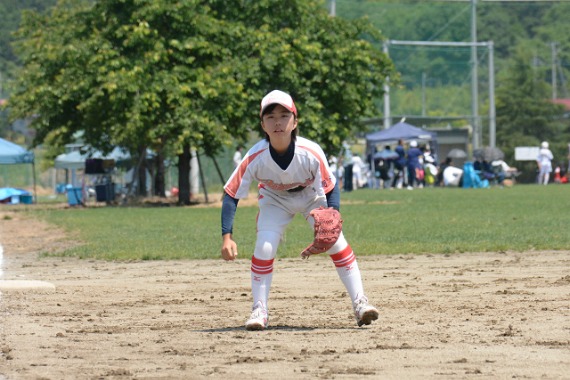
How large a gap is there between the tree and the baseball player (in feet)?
73.2

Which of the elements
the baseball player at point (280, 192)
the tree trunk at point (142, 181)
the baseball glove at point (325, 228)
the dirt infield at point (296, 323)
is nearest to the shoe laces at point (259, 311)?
the baseball player at point (280, 192)

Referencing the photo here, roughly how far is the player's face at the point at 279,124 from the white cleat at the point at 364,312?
49.5 inches

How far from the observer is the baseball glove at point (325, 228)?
7.85 metres

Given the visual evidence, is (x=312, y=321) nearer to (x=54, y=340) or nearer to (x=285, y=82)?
(x=54, y=340)

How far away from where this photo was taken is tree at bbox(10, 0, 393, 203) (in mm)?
31016

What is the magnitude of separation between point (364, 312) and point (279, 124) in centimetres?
143

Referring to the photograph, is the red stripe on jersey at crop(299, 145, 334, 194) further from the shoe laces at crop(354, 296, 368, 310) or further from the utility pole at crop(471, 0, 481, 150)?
the utility pole at crop(471, 0, 481, 150)

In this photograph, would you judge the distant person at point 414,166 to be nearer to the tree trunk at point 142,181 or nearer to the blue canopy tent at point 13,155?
the tree trunk at point 142,181

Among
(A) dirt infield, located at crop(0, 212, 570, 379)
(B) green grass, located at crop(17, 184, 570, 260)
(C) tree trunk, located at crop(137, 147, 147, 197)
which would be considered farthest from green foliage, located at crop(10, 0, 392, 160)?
(A) dirt infield, located at crop(0, 212, 570, 379)

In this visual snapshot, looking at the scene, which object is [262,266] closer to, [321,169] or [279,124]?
[321,169]

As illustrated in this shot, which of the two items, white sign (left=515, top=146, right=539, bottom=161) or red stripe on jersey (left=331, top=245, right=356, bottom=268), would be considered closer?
red stripe on jersey (left=331, top=245, right=356, bottom=268)

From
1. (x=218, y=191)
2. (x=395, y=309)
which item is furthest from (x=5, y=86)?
(x=395, y=309)

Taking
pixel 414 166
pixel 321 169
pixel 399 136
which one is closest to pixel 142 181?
pixel 414 166

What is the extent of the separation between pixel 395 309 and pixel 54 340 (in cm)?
288
